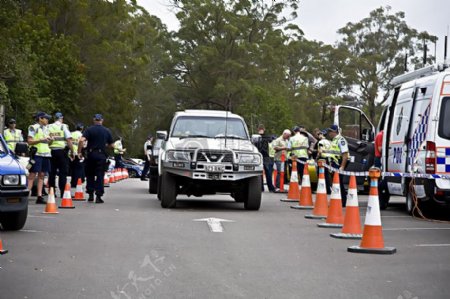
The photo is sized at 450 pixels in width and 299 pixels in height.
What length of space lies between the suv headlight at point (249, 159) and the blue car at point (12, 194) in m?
5.72

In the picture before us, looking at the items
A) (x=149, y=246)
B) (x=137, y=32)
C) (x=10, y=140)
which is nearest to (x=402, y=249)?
(x=149, y=246)

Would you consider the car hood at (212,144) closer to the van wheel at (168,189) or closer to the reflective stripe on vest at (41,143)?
the van wheel at (168,189)

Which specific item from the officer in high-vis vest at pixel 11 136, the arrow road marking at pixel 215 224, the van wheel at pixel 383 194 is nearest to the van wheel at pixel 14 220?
the arrow road marking at pixel 215 224

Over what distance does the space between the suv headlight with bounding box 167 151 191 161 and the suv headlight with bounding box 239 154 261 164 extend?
991mm

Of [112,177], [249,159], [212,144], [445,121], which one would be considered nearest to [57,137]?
[212,144]

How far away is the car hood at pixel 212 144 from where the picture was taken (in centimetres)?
1825

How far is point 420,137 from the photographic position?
16719 millimetres

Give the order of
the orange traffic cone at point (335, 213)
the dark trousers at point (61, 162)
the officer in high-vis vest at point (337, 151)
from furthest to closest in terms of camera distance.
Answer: the dark trousers at point (61, 162), the officer in high-vis vest at point (337, 151), the orange traffic cone at point (335, 213)

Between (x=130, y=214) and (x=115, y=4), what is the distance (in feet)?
145

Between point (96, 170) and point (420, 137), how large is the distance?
7.08m

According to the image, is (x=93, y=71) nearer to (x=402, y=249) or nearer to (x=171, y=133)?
(x=171, y=133)

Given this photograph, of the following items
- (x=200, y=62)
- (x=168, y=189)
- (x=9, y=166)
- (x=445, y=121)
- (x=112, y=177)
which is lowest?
(x=112, y=177)

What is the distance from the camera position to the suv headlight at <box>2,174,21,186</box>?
1264cm

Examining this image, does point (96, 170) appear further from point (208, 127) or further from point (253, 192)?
point (253, 192)
